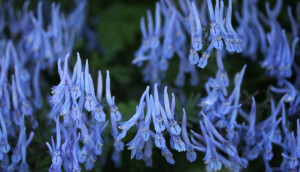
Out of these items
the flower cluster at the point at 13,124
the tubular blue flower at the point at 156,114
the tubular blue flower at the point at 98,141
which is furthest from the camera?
the flower cluster at the point at 13,124

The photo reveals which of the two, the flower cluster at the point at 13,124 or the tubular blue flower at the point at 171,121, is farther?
the flower cluster at the point at 13,124

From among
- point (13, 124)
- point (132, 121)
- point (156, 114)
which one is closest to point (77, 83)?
point (132, 121)

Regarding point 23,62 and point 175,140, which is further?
point 23,62

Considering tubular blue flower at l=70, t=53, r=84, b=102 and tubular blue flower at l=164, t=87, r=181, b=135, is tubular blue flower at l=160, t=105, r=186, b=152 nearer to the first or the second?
tubular blue flower at l=164, t=87, r=181, b=135

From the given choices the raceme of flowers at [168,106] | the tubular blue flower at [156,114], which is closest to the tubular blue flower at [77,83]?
the raceme of flowers at [168,106]

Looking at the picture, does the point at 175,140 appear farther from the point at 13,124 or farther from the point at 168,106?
the point at 13,124

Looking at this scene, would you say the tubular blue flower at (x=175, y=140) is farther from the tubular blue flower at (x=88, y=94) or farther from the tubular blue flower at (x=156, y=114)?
the tubular blue flower at (x=88, y=94)

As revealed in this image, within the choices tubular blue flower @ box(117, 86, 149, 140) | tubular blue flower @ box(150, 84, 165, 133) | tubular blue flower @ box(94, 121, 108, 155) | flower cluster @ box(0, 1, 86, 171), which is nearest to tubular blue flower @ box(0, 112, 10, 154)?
flower cluster @ box(0, 1, 86, 171)

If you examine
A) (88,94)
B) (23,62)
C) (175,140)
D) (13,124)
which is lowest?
(175,140)

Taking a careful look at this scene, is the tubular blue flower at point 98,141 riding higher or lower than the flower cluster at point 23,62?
lower

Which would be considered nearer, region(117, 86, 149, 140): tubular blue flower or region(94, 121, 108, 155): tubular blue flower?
region(117, 86, 149, 140): tubular blue flower

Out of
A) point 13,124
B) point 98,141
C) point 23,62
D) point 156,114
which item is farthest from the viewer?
point 23,62
